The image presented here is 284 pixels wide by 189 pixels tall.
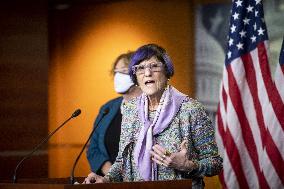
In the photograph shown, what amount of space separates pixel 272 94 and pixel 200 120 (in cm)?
176

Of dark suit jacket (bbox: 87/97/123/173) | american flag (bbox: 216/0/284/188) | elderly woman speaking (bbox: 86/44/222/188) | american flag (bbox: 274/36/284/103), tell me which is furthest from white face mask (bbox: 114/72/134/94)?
elderly woman speaking (bbox: 86/44/222/188)

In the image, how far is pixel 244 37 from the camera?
5.47 metres

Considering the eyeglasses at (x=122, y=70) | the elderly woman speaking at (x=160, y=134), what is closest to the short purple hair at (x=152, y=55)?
the elderly woman speaking at (x=160, y=134)

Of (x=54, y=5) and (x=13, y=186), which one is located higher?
(x=54, y=5)

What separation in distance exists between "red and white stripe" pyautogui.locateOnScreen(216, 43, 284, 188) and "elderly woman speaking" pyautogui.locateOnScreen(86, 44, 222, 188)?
167 cm

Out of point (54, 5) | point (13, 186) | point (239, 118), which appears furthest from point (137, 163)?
point (54, 5)

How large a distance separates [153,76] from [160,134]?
0.29m

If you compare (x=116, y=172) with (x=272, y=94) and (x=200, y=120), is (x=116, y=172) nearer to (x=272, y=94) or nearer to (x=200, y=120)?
(x=200, y=120)

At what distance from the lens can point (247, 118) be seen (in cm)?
537

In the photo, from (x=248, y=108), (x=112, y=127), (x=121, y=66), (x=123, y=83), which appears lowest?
(x=112, y=127)

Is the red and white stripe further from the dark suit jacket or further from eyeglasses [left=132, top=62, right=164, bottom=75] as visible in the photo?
eyeglasses [left=132, top=62, right=164, bottom=75]

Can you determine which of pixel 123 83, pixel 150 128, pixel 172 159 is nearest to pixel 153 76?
pixel 150 128

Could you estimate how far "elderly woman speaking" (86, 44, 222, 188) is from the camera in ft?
11.6

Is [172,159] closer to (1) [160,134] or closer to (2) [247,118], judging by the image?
(1) [160,134]
